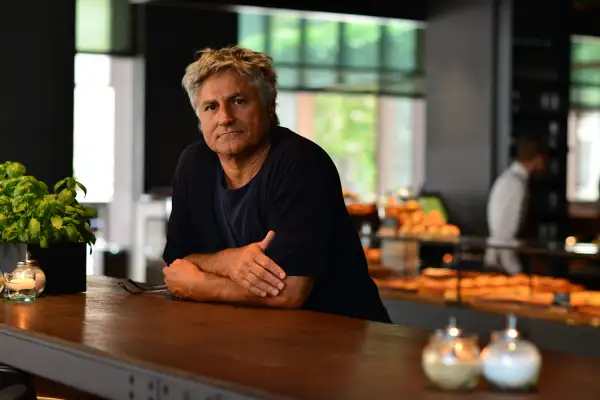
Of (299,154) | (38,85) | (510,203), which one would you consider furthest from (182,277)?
(510,203)

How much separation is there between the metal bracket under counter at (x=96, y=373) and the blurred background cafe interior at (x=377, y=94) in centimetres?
181

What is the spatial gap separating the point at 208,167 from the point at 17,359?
1089 millimetres

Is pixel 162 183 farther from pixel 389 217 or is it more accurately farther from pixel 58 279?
pixel 58 279

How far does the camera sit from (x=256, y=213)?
3.13 metres

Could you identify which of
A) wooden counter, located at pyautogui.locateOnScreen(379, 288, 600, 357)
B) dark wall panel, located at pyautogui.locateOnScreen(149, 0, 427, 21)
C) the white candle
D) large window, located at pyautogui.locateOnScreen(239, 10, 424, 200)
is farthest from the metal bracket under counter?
large window, located at pyautogui.locateOnScreen(239, 10, 424, 200)

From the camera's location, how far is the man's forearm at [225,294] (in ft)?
9.60

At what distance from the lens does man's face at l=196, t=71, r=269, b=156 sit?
317 cm

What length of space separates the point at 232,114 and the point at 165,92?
33.7 ft

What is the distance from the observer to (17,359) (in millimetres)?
Answer: 2393

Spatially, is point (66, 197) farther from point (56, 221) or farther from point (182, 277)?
point (182, 277)

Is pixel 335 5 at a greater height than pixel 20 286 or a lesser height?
greater

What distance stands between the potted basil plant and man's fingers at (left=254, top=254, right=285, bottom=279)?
0.58 metres

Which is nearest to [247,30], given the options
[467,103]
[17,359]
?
[467,103]

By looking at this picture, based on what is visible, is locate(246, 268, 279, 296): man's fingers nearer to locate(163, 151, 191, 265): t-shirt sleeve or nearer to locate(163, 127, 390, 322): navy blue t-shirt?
locate(163, 127, 390, 322): navy blue t-shirt
